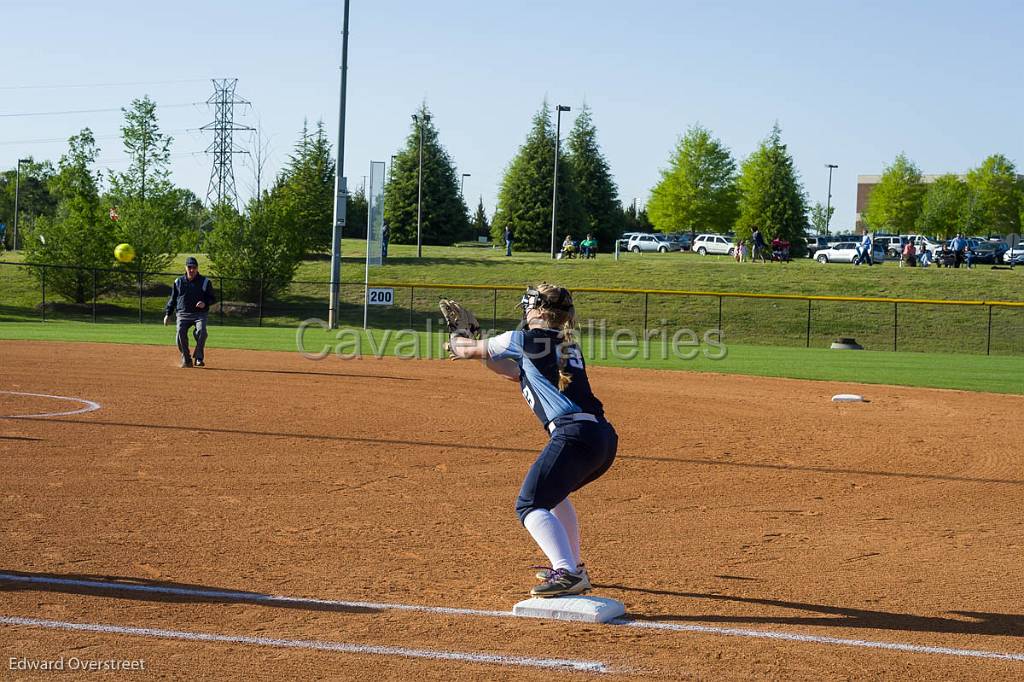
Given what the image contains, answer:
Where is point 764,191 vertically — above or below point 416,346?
above

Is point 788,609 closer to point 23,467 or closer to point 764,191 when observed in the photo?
point 23,467

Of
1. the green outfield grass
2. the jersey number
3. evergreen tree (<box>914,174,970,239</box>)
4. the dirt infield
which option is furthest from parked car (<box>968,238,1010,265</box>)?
the jersey number

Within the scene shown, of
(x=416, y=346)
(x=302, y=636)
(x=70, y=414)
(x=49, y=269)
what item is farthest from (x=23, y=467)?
(x=49, y=269)

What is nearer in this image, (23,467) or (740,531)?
(740,531)

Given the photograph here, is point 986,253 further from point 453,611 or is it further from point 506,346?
point 453,611

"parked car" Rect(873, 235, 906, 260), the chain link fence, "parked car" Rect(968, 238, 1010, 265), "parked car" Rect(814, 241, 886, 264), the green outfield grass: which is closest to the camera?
the green outfield grass

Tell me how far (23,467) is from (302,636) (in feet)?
18.5

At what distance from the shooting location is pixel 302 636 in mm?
5371

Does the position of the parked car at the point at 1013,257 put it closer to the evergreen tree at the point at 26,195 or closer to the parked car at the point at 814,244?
the parked car at the point at 814,244

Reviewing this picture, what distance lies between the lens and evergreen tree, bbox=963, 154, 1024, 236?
85350 mm

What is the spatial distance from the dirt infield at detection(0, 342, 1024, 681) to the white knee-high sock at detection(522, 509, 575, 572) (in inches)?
16.3

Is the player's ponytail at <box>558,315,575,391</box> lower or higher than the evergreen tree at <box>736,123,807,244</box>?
lower

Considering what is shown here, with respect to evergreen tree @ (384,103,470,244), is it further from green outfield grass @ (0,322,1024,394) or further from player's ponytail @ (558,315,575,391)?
player's ponytail @ (558,315,575,391)

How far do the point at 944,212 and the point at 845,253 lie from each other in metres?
24.6
